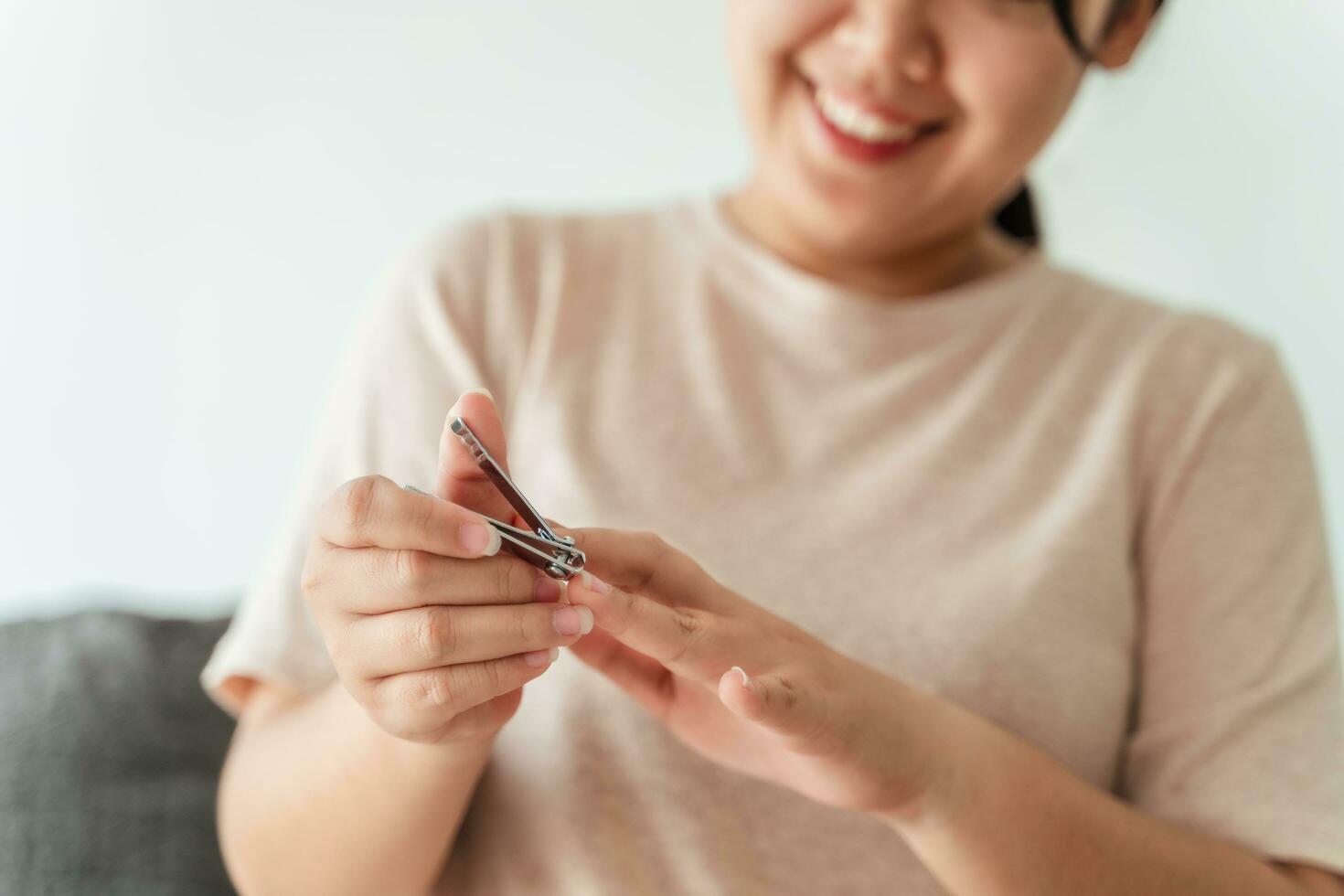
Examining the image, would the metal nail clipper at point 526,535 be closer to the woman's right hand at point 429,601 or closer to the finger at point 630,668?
the woman's right hand at point 429,601

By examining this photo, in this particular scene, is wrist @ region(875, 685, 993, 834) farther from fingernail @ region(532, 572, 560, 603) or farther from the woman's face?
the woman's face

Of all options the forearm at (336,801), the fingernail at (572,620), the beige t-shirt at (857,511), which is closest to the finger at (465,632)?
the fingernail at (572,620)

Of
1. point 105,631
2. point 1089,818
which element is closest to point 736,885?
point 1089,818

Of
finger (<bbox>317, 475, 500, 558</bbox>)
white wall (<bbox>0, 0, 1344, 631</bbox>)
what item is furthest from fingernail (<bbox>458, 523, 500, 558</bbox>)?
white wall (<bbox>0, 0, 1344, 631</bbox>)

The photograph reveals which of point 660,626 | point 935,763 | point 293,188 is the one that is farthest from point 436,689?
point 293,188

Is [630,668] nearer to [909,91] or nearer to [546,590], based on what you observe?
[546,590]
